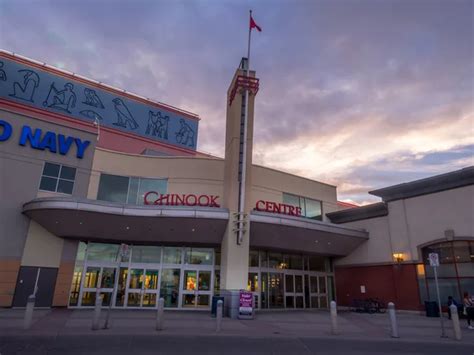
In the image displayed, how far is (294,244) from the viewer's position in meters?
23.8

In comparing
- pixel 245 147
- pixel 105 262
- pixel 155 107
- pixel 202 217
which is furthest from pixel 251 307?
pixel 155 107

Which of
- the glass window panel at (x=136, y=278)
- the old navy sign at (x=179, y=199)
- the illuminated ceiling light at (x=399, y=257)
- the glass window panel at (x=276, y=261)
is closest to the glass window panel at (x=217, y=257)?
the old navy sign at (x=179, y=199)

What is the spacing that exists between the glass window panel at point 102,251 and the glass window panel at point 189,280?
4821mm

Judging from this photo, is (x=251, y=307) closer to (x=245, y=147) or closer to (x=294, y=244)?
(x=294, y=244)

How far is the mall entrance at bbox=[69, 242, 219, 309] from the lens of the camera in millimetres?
21594

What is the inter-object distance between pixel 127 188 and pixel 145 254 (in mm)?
4643

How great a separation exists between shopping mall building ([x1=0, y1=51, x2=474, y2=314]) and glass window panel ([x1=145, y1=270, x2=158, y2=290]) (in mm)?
66

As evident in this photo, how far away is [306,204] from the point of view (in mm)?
27484

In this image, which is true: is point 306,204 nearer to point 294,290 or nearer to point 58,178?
point 294,290

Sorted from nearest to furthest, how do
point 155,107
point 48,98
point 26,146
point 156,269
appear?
1. point 26,146
2. point 156,269
3. point 48,98
4. point 155,107

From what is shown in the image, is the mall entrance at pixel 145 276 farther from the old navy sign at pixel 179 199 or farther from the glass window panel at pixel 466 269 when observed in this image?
the glass window panel at pixel 466 269

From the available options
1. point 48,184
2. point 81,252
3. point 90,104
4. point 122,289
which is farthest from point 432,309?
point 90,104

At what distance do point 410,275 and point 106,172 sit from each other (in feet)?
69.9

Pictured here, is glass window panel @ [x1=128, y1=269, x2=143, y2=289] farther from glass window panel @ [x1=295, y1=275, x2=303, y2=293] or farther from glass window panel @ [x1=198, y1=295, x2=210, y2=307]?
glass window panel @ [x1=295, y1=275, x2=303, y2=293]
